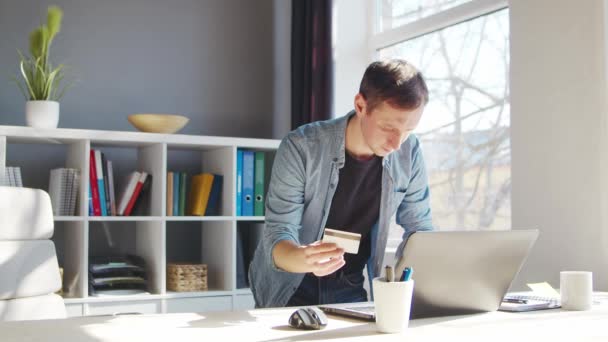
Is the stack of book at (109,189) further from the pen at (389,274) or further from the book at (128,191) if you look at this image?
the pen at (389,274)

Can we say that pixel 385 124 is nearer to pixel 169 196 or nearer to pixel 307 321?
pixel 307 321

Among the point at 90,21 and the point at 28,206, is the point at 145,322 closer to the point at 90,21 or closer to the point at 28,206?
the point at 28,206

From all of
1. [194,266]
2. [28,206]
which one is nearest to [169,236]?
[194,266]

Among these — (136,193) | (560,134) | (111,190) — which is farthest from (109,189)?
(560,134)

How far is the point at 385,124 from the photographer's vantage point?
73.9 inches

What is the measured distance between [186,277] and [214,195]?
0.42m

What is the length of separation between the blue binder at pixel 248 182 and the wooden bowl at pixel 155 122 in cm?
37

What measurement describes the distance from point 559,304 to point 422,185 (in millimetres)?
541

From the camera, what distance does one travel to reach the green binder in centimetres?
356

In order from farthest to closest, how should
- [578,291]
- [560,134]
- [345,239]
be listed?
1. [560,134]
2. [578,291]
3. [345,239]

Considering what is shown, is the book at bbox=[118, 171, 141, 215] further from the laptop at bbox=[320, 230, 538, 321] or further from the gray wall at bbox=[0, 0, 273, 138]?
the laptop at bbox=[320, 230, 538, 321]

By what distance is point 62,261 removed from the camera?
3.44 meters

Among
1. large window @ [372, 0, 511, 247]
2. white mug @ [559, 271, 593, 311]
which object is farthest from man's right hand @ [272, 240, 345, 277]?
large window @ [372, 0, 511, 247]

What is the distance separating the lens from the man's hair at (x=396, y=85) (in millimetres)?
1822
